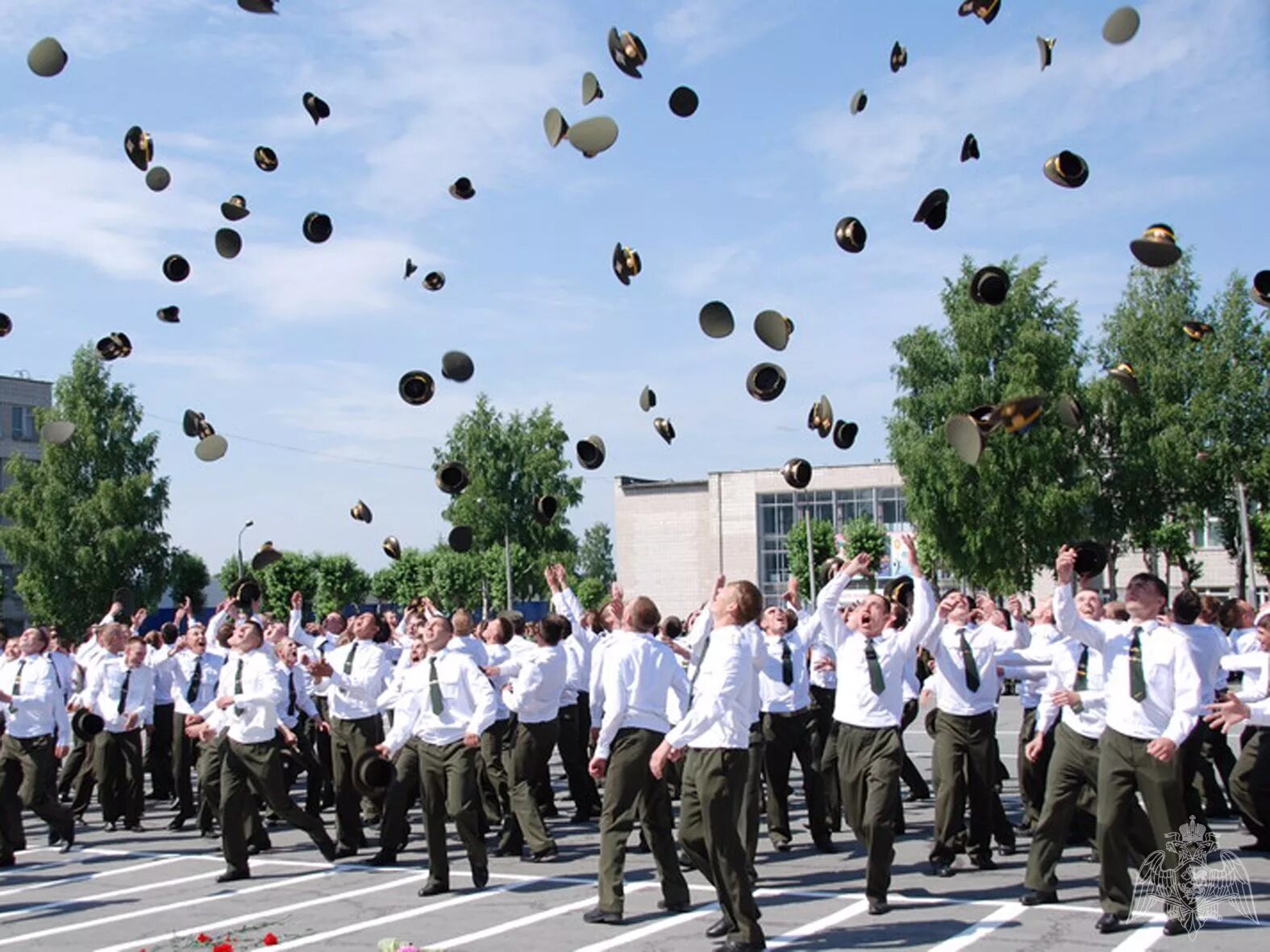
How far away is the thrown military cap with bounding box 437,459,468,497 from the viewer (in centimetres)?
1380

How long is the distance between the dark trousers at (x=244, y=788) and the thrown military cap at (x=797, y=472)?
5099 mm

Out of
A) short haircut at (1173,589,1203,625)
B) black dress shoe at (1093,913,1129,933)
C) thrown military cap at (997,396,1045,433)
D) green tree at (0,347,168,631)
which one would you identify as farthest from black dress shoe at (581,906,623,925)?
green tree at (0,347,168,631)

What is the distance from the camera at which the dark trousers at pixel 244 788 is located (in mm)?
10430

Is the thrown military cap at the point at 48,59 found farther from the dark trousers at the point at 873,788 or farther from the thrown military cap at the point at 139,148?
the dark trousers at the point at 873,788

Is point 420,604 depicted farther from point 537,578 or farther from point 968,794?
point 537,578

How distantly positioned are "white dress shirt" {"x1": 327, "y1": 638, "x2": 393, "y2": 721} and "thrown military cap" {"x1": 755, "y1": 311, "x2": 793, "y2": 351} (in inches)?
169

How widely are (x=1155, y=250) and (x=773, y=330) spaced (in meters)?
3.28

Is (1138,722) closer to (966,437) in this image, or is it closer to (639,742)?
(639,742)

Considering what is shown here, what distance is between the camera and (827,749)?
1145cm

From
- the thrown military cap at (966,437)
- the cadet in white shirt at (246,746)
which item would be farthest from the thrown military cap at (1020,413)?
the cadet in white shirt at (246,746)

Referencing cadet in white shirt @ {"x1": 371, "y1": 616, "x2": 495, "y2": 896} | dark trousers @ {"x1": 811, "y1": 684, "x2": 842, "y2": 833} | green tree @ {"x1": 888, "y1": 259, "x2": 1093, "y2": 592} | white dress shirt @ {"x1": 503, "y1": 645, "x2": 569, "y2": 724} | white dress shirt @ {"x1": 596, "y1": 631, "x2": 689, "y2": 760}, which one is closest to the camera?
white dress shirt @ {"x1": 596, "y1": 631, "x2": 689, "y2": 760}

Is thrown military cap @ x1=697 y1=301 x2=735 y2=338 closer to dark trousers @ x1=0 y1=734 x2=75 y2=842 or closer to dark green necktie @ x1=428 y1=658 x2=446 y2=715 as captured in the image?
dark green necktie @ x1=428 y1=658 x2=446 y2=715

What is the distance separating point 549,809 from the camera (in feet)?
45.2

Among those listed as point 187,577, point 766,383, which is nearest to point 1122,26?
point 766,383
